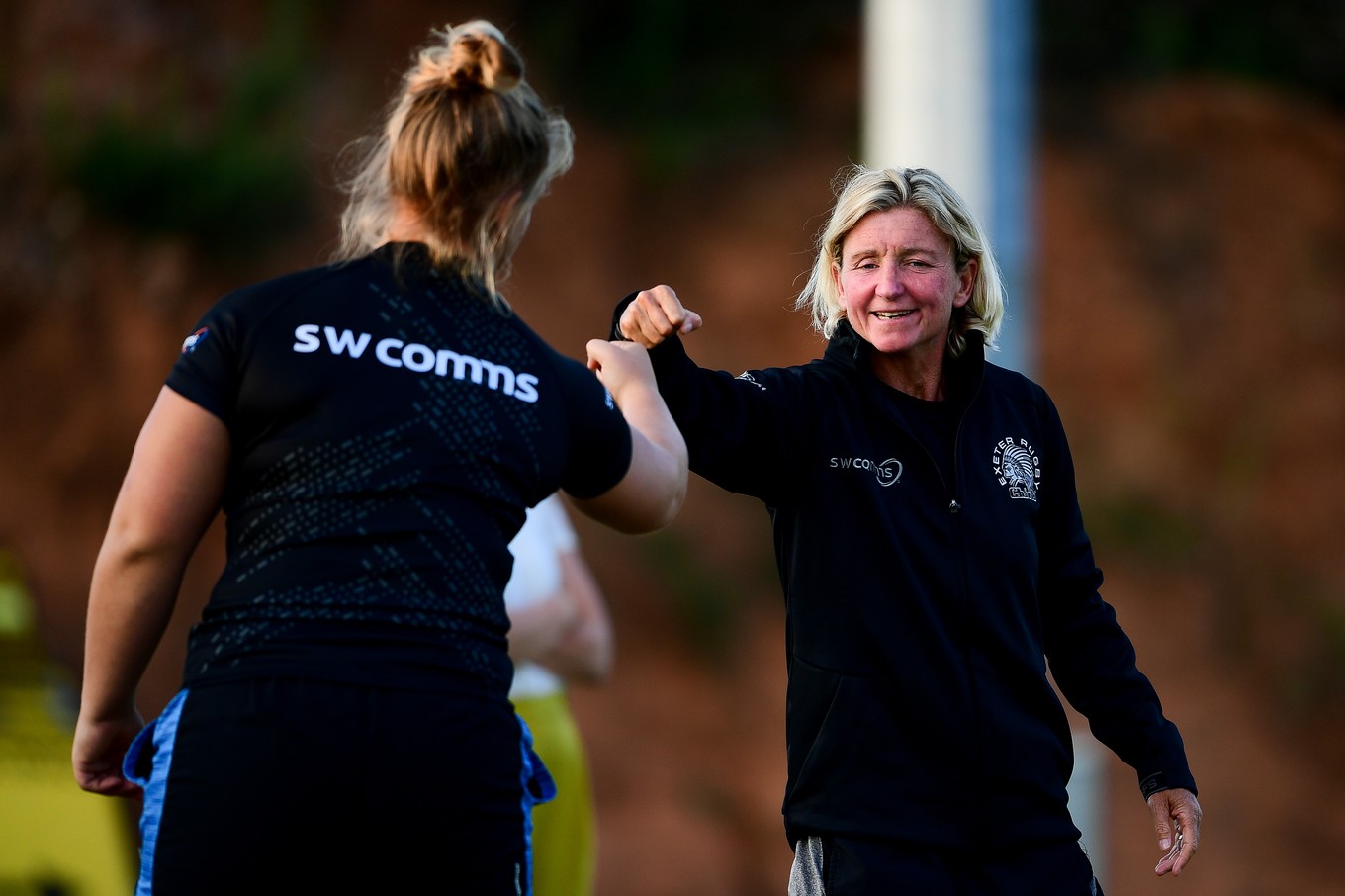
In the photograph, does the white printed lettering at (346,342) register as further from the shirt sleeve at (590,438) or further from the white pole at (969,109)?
the white pole at (969,109)

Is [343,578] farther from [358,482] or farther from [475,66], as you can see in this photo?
[475,66]

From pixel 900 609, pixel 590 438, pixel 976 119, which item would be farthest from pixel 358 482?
pixel 976 119

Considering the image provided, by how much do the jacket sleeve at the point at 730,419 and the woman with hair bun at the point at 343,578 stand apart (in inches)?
14.5

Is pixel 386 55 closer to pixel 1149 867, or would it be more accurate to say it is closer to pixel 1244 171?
pixel 1244 171

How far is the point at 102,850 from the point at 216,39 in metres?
6.12

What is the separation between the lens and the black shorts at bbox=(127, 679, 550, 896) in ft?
6.49

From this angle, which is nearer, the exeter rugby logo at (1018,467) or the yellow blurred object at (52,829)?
the exeter rugby logo at (1018,467)

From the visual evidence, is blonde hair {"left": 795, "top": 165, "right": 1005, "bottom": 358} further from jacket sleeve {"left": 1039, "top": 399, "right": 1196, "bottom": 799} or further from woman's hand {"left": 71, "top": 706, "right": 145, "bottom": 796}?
woman's hand {"left": 71, "top": 706, "right": 145, "bottom": 796}

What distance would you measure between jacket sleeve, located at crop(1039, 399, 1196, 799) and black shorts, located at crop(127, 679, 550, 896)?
1.34 m

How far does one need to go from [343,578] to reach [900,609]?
3.42 feet

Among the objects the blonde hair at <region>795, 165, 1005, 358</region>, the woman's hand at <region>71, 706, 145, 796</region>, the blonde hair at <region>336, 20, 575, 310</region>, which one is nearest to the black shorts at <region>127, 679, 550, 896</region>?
the woman's hand at <region>71, 706, 145, 796</region>

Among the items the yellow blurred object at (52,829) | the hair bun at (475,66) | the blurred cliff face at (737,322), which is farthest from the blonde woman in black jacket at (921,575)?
the blurred cliff face at (737,322)

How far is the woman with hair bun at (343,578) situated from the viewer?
1996mm

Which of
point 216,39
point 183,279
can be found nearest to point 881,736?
point 183,279
